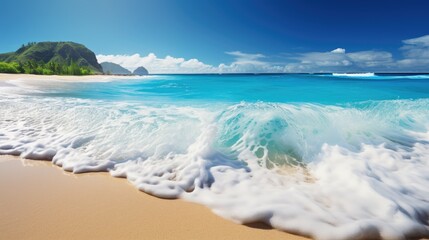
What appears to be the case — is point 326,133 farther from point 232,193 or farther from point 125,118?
point 125,118

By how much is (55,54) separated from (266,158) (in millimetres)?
202441

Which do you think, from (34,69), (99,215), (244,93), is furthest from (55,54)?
(99,215)

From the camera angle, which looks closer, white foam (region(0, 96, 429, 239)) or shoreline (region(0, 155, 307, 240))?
shoreline (region(0, 155, 307, 240))

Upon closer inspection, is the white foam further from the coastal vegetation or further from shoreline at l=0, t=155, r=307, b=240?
the coastal vegetation

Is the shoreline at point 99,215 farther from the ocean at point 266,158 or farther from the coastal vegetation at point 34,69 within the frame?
the coastal vegetation at point 34,69

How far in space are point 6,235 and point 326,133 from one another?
16.7 ft

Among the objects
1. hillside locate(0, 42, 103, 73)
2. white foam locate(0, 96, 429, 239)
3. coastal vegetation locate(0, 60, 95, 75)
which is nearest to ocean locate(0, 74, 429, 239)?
white foam locate(0, 96, 429, 239)

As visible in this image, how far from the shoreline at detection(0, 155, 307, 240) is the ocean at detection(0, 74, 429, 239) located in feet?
0.51

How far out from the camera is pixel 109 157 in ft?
11.9

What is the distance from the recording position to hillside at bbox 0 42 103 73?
153m

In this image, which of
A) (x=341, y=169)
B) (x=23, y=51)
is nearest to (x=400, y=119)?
(x=341, y=169)

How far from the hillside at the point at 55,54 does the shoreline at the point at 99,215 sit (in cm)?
17263

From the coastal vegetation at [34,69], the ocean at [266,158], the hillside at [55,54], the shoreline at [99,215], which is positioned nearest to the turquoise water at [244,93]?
the ocean at [266,158]

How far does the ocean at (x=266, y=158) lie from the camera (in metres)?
2.31
